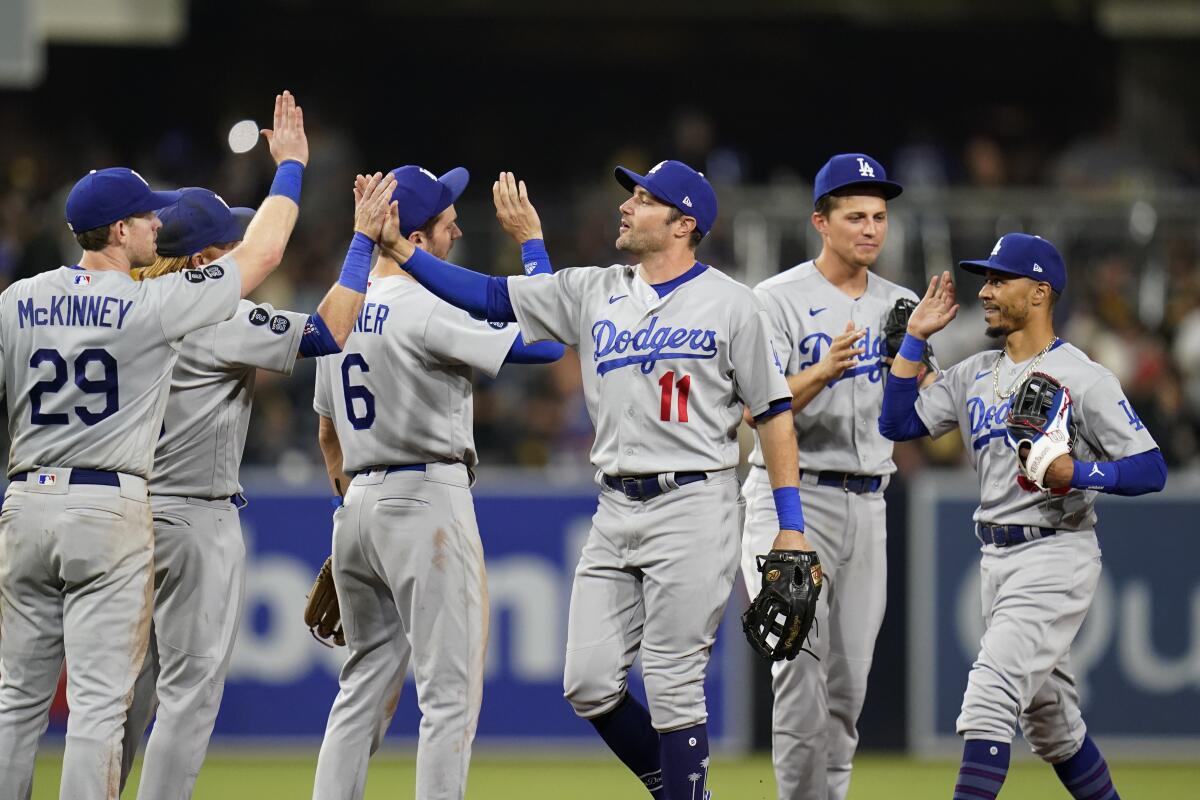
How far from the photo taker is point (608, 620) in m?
5.59

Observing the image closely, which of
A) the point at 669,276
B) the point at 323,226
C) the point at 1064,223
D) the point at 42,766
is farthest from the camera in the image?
the point at 323,226

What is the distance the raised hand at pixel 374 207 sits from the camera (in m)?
5.60

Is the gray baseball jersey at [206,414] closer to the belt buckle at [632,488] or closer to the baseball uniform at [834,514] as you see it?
the belt buckle at [632,488]

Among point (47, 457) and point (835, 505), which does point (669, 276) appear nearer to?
point (835, 505)

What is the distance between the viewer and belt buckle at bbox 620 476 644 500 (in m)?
5.57

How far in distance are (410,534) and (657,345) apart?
1124 millimetres

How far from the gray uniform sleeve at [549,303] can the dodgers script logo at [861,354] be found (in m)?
1.12

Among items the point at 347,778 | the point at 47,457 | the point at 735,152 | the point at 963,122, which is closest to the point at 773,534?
the point at 347,778

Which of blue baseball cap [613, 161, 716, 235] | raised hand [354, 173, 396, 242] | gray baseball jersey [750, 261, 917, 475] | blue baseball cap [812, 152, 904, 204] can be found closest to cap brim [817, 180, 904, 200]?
blue baseball cap [812, 152, 904, 204]

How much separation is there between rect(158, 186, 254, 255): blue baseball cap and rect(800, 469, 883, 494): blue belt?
245 cm

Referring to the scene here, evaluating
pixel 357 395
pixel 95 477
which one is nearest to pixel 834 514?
pixel 357 395

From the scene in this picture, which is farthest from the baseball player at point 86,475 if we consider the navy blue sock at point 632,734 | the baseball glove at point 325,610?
the navy blue sock at point 632,734

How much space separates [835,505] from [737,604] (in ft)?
9.37

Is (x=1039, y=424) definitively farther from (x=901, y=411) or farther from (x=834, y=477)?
(x=834, y=477)
